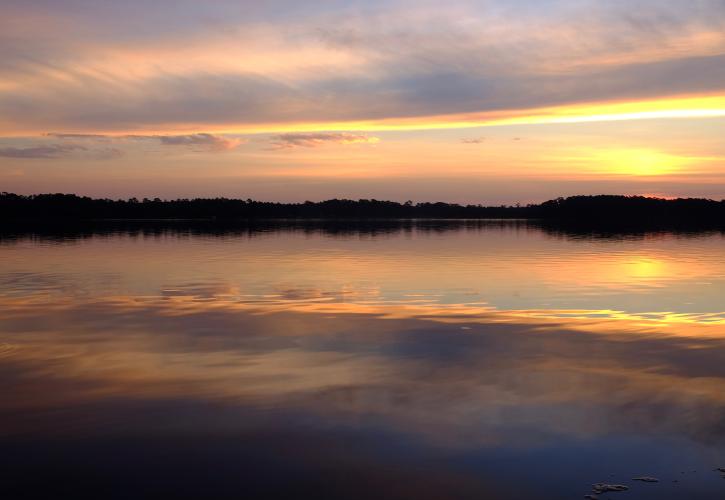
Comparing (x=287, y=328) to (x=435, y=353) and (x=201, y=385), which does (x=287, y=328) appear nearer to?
(x=435, y=353)

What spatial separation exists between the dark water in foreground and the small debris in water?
97 millimetres

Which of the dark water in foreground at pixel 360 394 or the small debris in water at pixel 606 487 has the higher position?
the dark water in foreground at pixel 360 394

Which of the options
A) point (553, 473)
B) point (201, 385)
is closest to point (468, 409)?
point (553, 473)

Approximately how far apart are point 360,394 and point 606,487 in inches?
197

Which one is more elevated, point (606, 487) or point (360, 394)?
point (360, 394)

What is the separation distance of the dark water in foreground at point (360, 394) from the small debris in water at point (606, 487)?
97 mm

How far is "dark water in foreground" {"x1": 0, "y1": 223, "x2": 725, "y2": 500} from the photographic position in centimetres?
885

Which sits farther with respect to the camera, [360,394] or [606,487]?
[360,394]

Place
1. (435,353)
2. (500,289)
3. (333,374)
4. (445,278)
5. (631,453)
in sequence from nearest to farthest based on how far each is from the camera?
(631,453) → (333,374) → (435,353) → (500,289) → (445,278)

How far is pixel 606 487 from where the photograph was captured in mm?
8516

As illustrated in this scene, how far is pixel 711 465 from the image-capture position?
29.8ft

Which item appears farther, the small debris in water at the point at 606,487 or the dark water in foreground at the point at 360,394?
the dark water in foreground at the point at 360,394

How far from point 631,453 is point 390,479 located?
346cm

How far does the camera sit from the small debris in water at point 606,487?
8.43 m
